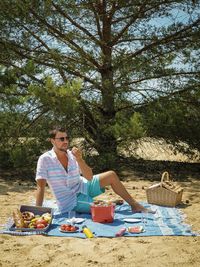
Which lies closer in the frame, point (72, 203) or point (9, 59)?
point (72, 203)

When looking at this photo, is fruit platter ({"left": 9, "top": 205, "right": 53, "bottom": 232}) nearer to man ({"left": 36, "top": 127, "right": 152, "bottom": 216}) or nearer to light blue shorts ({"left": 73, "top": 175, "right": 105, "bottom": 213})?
man ({"left": 36, "top": 127, "right": 152, "bottom": 216})

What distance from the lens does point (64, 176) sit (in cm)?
475

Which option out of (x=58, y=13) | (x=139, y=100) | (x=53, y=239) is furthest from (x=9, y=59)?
(x=53, y=239)

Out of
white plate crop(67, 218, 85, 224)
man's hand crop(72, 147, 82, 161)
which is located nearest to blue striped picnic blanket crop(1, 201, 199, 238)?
white plate crop(67, 218, 85, 224)

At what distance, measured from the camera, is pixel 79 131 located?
8133 mm

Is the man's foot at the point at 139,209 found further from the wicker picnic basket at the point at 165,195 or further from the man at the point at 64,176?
the wicker picnic basket at the point at 165,195

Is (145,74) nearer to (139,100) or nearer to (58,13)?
(139,100)

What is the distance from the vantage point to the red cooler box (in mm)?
4535

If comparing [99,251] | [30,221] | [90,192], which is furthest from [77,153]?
[99,251]

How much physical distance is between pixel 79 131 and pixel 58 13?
2.12m

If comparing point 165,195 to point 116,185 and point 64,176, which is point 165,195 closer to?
point 116,185

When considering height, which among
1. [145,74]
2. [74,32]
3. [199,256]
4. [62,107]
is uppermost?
[74,32]

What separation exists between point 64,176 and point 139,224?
899 millimetres

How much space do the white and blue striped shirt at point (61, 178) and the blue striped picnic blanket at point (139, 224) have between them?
15cm
